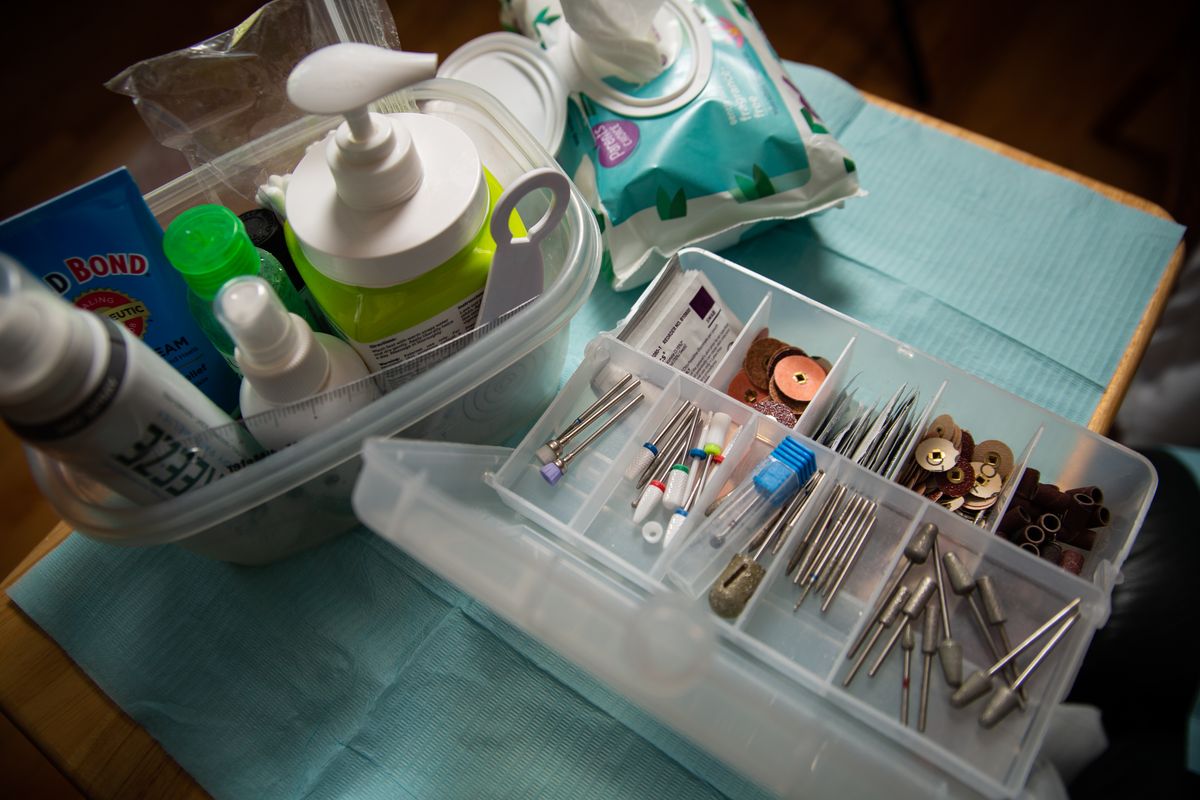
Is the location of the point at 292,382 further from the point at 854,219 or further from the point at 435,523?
the point at 854,219

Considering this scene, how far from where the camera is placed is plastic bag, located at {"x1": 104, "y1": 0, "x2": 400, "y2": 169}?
26.0 inches

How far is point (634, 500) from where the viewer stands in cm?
62

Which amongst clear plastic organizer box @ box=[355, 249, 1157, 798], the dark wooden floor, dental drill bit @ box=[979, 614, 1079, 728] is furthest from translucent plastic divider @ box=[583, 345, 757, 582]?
the dark wooden floor

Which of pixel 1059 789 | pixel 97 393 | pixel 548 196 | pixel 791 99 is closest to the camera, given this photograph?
pixel 97 393

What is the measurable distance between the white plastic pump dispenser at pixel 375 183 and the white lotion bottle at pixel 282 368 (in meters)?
0.05

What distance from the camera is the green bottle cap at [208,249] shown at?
533 millimetres

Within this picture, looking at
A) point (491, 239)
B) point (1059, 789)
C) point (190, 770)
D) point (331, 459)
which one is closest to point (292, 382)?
point (331, 459)

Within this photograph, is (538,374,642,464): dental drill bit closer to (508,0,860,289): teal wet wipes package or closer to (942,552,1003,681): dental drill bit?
(508,0,860,289): teal wet wipes package

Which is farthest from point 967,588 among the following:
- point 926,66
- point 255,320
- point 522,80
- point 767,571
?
point 926,66

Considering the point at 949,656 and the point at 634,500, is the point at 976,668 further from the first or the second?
the point at 634,500

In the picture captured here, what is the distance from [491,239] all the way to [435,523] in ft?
0.68

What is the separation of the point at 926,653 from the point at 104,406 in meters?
0.52

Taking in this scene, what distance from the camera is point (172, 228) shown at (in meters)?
0.55

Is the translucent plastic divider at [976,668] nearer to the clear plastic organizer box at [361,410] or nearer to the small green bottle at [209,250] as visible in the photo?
the clear plastic organizer box at [361,410]
